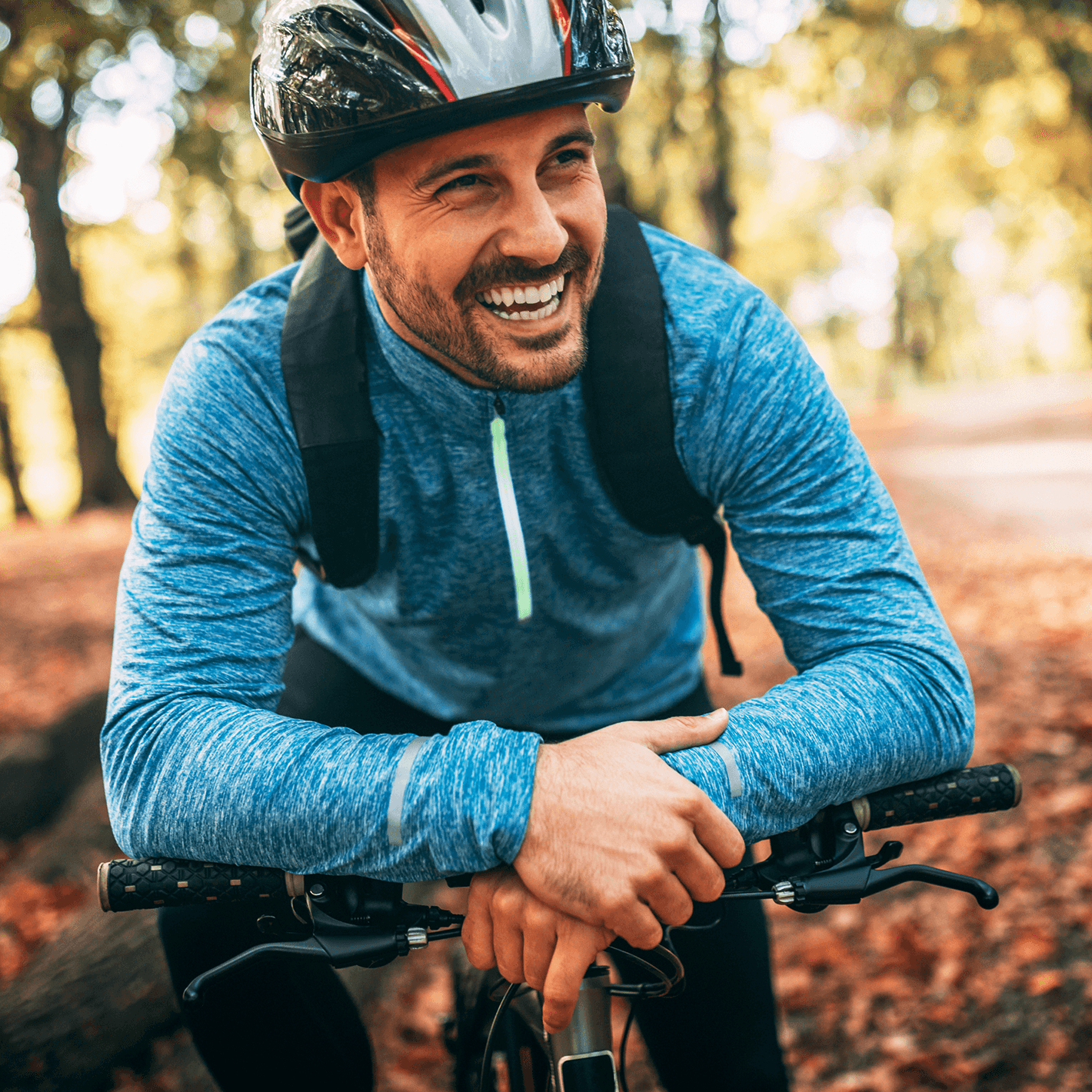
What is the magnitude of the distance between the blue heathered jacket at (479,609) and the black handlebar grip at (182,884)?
5cm

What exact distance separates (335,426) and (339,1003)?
1.16 m

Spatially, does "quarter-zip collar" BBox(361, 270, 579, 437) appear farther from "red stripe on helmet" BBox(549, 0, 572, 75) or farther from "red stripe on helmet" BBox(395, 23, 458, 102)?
"red stripe on helmet" BBox(549, 0, 572, 75)

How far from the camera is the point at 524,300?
1832 mm

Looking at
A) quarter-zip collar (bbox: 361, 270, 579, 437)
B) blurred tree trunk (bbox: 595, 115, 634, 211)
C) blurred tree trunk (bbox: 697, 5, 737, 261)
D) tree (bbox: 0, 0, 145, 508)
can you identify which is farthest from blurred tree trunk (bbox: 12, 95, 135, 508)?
quarter-zip collar (bbox: 361, 270, 579, 437)

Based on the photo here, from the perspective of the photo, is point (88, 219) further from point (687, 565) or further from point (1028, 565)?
point (687, 565)

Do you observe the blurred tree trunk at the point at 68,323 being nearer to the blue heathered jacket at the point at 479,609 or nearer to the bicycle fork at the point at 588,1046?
the blue heathered jacket at the point at 479,609

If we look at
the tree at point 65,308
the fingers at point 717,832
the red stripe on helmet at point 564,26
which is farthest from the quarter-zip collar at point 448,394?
the tree at point 65,308

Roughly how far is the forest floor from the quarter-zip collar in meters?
2.22

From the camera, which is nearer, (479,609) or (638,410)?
(638,410)

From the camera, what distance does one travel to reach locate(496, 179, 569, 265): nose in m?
1.75

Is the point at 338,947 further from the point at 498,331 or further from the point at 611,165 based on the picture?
the point at 611,165

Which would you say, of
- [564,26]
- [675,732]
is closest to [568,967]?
[675,732]

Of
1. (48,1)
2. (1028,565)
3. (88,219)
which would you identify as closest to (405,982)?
(48,1)

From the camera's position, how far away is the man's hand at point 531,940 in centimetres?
144
